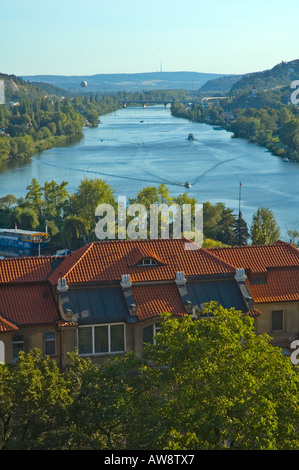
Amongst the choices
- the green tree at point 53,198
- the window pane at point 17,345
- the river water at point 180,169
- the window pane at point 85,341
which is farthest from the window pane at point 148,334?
the green tree at point 53,198

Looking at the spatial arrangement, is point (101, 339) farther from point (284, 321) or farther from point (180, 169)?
point (180, 169)

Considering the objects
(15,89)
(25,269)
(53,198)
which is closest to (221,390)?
(25,269)

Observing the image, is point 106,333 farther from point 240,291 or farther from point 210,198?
point 210,198

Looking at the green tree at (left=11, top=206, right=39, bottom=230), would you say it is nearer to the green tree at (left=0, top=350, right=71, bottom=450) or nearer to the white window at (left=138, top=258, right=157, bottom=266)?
the white window at (left=138, top=258, right=157, bottom=266)

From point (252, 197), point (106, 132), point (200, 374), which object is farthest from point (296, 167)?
point (200, 374)

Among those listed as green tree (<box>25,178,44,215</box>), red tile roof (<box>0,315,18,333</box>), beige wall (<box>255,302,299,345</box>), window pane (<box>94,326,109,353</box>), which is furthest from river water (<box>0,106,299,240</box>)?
red tile roof (<box>0,315,18,333</box>)

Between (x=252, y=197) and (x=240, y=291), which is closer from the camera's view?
(x=240, y=291)
